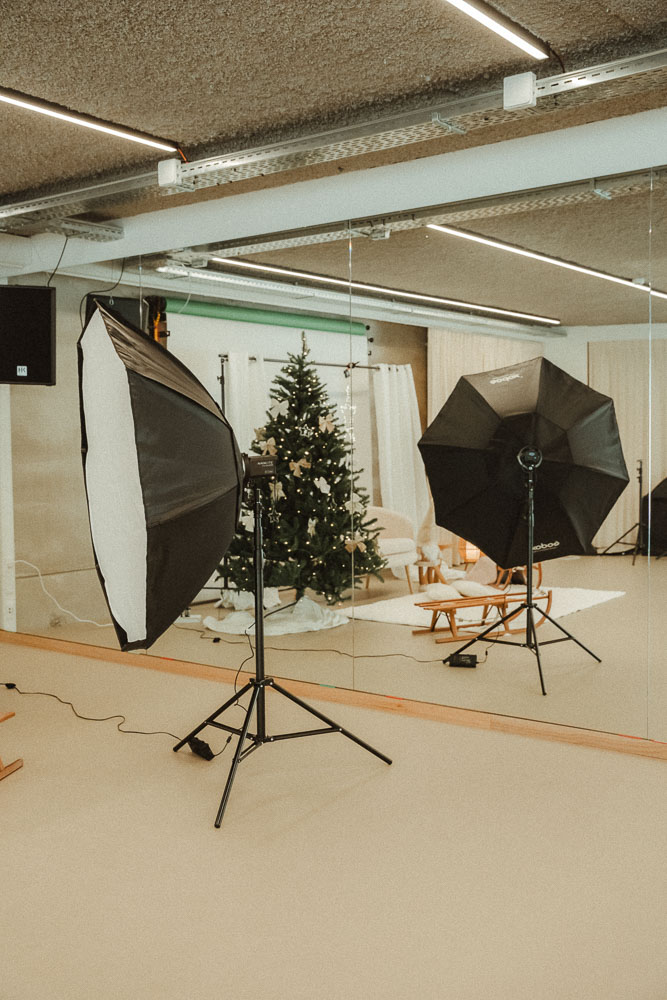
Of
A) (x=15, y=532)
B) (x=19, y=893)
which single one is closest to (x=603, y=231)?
(x=19, y=893)

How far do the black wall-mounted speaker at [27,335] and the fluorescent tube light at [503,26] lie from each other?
316 centimetres

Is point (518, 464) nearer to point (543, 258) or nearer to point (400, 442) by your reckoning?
point (400, 442)

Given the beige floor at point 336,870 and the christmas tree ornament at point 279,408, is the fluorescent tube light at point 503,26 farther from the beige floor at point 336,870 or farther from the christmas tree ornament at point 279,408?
the beige floor at point 336,870

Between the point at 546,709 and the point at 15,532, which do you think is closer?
the point at 546,709

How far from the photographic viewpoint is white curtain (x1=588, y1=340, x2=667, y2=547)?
3.58m

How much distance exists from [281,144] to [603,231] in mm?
1457

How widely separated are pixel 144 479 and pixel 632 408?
2.31 m

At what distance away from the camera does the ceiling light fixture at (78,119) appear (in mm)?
3400

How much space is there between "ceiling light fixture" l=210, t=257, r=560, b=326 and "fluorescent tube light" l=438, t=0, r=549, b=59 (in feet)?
3.68

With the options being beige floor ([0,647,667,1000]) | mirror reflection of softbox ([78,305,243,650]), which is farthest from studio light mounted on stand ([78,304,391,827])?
beige floor ([0,647,667,1000])

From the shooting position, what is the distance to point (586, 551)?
3809 mm

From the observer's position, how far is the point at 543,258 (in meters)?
3.86

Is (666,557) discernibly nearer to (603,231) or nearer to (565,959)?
(603,231)

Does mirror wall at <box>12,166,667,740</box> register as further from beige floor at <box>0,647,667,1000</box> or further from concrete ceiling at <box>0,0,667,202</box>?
concrete ceiling at <box>0,0,667,202</box>
